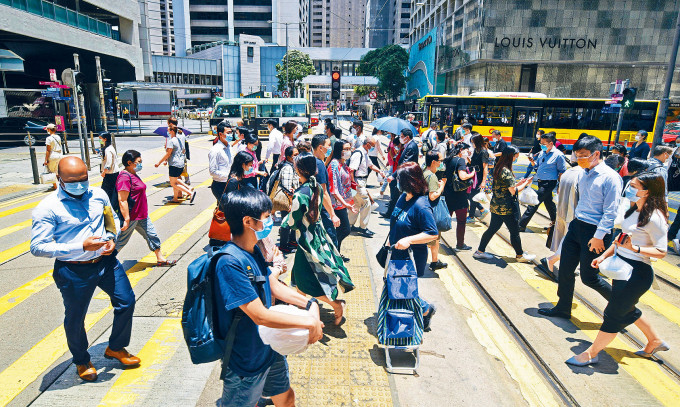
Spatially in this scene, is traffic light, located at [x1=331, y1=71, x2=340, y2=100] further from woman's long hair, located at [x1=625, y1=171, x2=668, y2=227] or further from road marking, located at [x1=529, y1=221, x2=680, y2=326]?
woman's long hair, located at [x1=625, y1=171, x2=668, y2=227]

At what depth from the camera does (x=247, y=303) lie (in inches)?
84.7

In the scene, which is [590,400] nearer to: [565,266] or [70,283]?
[565,266]

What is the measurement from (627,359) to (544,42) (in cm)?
3805

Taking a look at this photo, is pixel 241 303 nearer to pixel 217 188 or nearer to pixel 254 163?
pixel 254 163

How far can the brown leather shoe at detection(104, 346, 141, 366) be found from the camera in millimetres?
3863

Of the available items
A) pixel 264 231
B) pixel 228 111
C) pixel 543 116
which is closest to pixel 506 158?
pixel 264 231

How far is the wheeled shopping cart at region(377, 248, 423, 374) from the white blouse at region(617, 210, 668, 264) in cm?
188

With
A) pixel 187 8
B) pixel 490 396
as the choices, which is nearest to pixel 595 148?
pixel 490 396

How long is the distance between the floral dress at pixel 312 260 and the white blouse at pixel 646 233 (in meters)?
2.61

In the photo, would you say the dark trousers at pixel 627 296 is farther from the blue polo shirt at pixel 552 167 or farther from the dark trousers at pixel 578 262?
the blue polo shirt at pixel 552 167

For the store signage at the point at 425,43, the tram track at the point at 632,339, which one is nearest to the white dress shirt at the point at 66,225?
the tram track at the point at 632,339

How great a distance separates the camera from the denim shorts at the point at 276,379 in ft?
8.49

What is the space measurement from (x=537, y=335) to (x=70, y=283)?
4.54 metres

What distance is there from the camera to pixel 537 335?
4.62m
